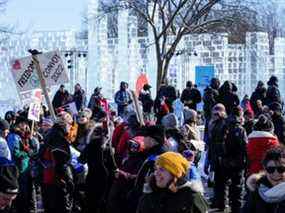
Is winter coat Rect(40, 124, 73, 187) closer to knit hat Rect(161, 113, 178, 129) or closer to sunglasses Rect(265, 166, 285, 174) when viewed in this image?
knit hat Rect(161, 113, 178, 129)

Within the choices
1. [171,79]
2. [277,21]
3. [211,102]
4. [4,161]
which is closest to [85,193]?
[4,161]

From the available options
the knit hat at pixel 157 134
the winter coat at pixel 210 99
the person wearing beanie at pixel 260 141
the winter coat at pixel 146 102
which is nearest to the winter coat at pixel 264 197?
Result: the knit hat at pixel 157 134

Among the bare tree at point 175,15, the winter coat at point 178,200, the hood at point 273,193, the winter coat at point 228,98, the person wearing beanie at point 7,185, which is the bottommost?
the winter coat at point 228,98

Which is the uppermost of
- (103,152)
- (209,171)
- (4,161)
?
(4,161)

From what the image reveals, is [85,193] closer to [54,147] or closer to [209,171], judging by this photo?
[54,147]

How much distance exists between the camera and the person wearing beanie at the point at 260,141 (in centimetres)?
1082

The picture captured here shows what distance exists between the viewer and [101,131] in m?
11.7

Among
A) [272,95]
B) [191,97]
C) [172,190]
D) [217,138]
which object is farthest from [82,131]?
[191,97]

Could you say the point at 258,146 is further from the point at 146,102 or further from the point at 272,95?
the point at 146,102

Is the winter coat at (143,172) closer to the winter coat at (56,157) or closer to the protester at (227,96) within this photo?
the winter coat at (56,157)

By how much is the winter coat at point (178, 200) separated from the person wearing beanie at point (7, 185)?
1.71 meters

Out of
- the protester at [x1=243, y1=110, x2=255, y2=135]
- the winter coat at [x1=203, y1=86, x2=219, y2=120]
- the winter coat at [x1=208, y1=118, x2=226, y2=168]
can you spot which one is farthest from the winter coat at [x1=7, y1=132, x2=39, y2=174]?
the winter coat at [x1=203, y1=86, x2=219, y2=120]

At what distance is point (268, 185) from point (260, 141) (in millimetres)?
4584

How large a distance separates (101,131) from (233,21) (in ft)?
83.1
